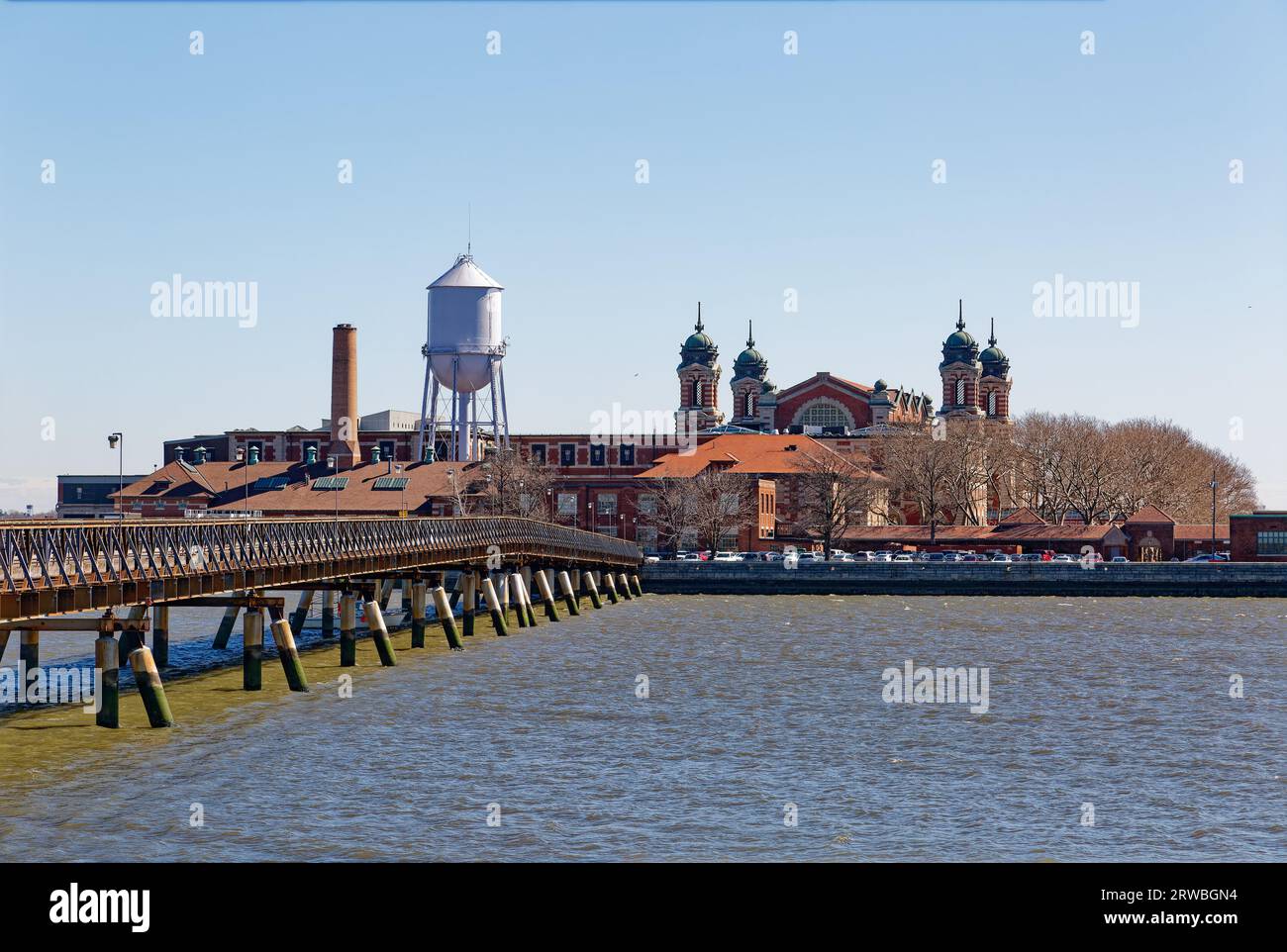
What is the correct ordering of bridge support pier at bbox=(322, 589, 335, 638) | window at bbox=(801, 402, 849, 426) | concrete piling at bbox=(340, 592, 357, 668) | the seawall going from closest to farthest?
concrete piling at bbox=(340, 592, 357, 668), bridge support pier at bbox=(322, 589, 335, 638), the seawall, window at bbox=(801, 402, 849, 426)

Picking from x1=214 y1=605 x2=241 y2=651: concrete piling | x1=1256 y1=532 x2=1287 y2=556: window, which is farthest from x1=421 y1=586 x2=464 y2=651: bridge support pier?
x1=1256 y1=532 x2=1287 y2=556: window

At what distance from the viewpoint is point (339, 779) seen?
35.2m

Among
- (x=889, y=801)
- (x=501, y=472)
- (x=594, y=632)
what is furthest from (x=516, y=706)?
(x=501, y=472)

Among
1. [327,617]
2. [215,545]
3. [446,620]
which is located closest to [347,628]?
[446,620]

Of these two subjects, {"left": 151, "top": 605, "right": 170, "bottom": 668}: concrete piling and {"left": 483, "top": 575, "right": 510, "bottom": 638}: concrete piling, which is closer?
{"left": 151, "top": 605, "right": 170, "bottom": 668}: concrete piling

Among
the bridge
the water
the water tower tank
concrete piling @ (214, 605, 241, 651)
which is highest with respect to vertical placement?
the water tower tank

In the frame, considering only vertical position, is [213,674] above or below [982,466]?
below

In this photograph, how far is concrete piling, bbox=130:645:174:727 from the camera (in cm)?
4075

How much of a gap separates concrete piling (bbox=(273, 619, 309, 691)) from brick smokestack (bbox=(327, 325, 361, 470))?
9792 centimetres

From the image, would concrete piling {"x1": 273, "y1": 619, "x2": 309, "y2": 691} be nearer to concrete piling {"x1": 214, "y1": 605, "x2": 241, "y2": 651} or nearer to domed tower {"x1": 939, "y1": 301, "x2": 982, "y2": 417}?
concrete piling {"x1": 214, "y1": 605, "x2": 241, "y2": 651}

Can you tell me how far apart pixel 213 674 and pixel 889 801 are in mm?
30088

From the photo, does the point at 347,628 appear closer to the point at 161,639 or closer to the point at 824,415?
the point at 161,639

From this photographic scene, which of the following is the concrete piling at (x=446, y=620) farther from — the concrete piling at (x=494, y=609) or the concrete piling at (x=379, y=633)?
the concrete piling at (x=494, y=609)
